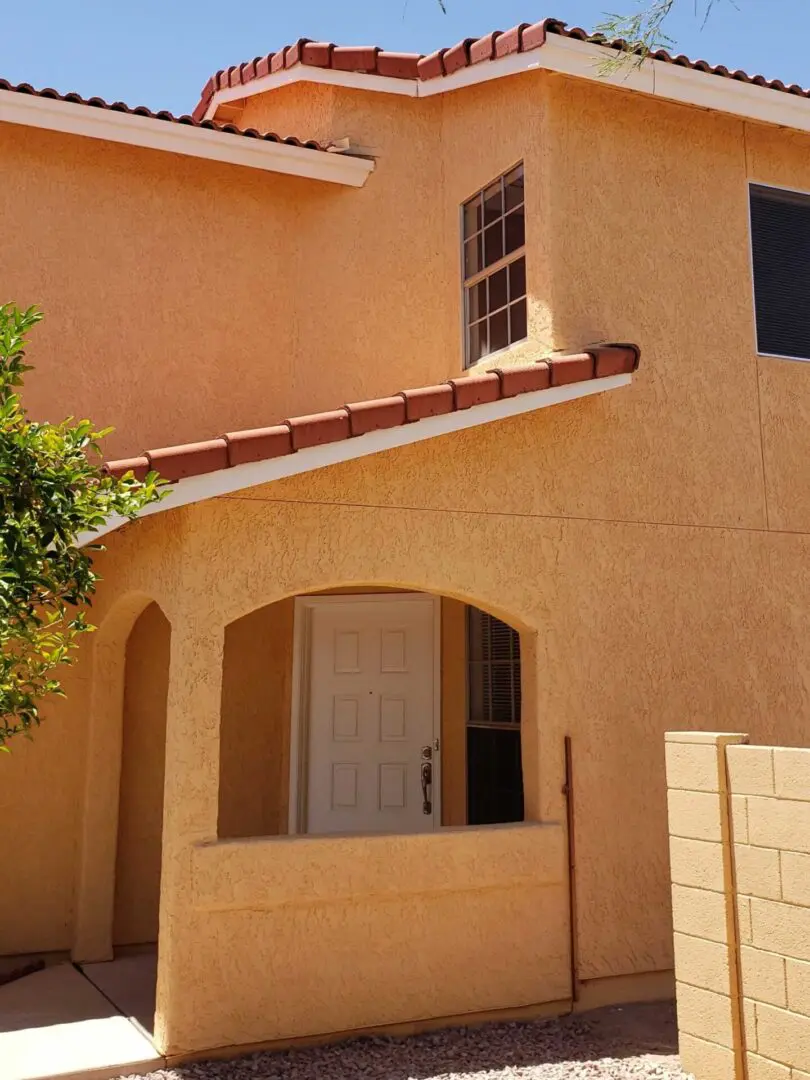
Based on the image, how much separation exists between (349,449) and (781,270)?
4.72m

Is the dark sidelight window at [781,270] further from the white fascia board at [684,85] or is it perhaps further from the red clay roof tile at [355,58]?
the red clay roof tile at [355,58]

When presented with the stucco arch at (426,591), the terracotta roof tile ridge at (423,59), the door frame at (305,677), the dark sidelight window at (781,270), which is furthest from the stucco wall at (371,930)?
the terracotta roof tile ridge at (423,59)

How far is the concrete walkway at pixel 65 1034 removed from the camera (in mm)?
6363

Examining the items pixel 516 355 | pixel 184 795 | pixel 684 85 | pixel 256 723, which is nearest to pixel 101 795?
pixel 256 723

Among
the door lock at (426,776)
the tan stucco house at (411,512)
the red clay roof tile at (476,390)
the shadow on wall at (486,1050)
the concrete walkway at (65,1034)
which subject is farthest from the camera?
the door lock at (426,776)

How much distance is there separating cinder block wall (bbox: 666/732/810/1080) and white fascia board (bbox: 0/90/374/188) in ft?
21.5

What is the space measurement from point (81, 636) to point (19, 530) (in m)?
5.62

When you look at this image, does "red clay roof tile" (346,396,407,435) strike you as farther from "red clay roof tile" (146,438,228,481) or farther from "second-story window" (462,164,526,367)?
"second-story window" (462,164,526,367)

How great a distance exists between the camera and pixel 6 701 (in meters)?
4.09

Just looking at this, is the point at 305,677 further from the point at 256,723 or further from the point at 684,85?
the point at 684,85

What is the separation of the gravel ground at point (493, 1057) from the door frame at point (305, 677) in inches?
103

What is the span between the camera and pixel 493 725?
30.7ft

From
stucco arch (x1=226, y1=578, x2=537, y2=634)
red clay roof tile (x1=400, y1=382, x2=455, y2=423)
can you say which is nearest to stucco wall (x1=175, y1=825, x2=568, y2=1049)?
stucco arch (x1=226, y1=578, x2=537, y2=634)

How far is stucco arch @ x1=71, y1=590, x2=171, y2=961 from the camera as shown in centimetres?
876
